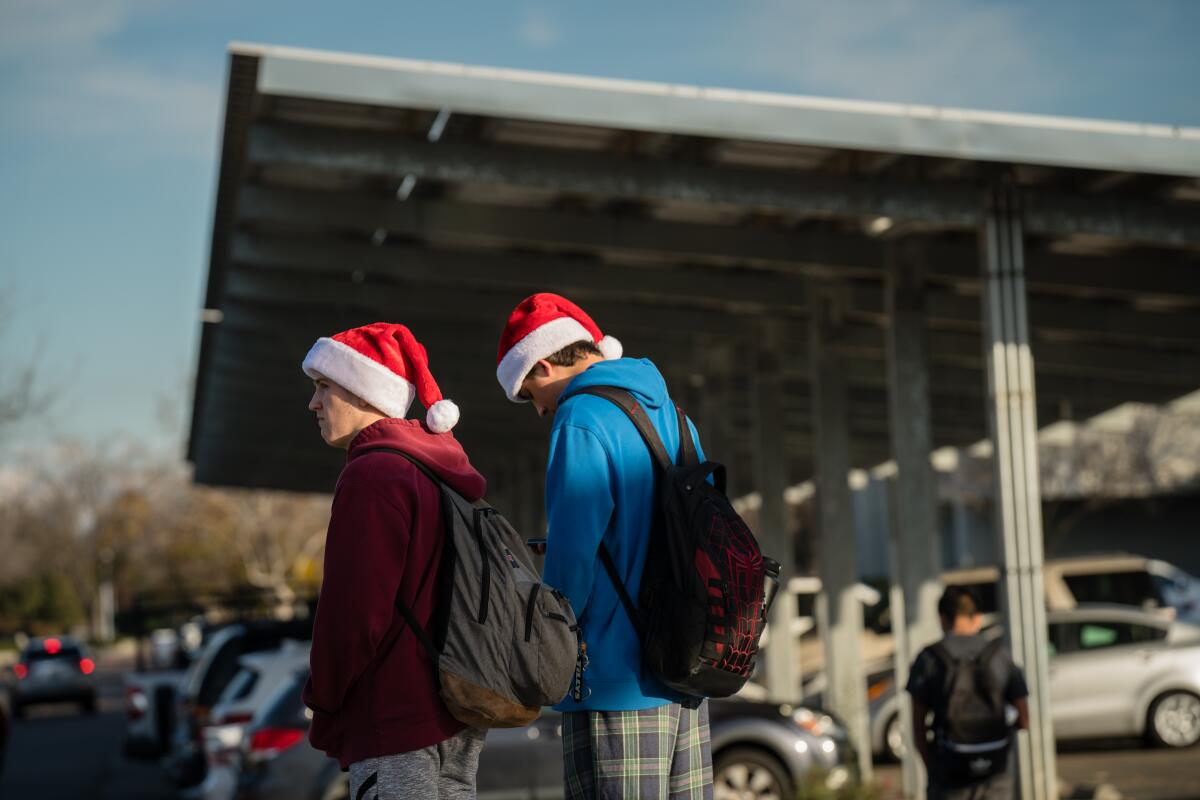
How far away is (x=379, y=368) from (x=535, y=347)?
0.49 meters

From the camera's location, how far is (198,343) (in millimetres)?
21594

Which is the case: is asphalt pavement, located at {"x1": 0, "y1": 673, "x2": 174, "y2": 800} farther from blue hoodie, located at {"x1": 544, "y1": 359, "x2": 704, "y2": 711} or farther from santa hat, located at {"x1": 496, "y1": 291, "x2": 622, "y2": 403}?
blue hoodie, located at {"x1": 544, "y1": 359, "x2": 704, "y2": 711}

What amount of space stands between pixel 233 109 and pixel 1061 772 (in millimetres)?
9959

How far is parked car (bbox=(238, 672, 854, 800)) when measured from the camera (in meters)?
10.5

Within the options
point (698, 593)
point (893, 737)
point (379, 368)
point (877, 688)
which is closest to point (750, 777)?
point (893, 737)

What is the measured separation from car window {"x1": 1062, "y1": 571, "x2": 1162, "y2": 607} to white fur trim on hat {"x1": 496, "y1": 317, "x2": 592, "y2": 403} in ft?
64.9

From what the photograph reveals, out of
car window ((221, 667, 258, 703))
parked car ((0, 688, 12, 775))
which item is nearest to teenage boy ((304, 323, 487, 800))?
car window ((221, 667, 258, 703))

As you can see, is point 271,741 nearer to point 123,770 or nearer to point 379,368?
point 379,368

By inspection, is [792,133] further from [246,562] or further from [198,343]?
[246,562]

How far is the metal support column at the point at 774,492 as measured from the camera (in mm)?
18047

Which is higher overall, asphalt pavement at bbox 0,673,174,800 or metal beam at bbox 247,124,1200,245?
metal beam at bbox 247,124,1200,245

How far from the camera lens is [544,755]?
1114cm

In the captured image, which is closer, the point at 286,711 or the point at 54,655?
the point at 286,711

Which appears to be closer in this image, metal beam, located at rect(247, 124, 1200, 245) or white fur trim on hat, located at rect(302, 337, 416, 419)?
white fur trim on hat, located at rect(302, 337, 416, 419)
